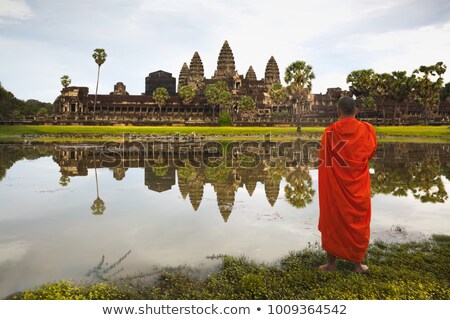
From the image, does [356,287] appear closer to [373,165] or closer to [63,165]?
Result: [373,165]

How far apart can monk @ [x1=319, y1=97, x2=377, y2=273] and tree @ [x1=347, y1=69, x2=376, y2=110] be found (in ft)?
223

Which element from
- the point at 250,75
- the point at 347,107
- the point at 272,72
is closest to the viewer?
the point at 347,107

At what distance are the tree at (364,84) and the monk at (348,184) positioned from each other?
68116 millimetres

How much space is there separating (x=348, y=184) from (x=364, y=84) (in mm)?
70097

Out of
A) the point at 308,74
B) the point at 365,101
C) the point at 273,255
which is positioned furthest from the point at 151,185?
the point at 365,101

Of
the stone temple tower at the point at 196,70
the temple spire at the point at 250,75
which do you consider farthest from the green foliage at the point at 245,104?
the temple spire at the point at 250,75

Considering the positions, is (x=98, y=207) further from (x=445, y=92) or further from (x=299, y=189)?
(x=445, y=92)

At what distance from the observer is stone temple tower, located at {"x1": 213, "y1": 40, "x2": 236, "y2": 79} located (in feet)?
302

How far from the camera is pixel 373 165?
17.1 meters

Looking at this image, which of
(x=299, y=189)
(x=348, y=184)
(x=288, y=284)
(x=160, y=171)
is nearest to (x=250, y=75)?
(x=160, y=171)

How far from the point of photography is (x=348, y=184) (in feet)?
16.1

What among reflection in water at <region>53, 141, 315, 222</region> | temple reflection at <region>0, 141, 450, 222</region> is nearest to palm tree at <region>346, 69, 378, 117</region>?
temple reflection at <region>0, 141, 450, 222</region>

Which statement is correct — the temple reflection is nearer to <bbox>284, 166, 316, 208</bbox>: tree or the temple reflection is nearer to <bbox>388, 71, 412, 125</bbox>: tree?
<bbox>284, 166, 316, 208</bbox>: tree

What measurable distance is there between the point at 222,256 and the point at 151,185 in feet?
21.7
